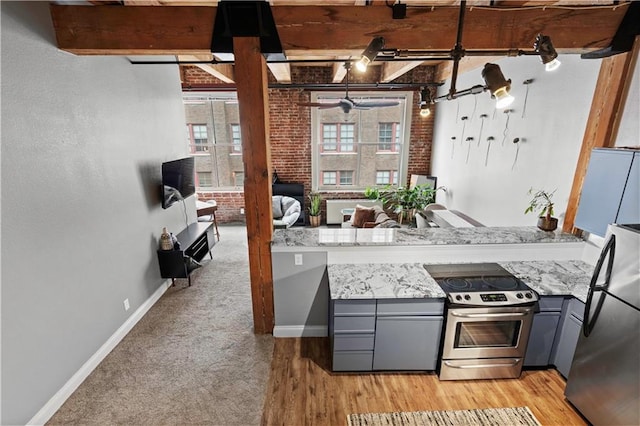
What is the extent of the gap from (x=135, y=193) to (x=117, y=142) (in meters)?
0.57

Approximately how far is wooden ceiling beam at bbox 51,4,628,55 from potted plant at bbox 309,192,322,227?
4530 millimetres

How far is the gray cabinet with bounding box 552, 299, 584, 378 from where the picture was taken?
2.35 metres

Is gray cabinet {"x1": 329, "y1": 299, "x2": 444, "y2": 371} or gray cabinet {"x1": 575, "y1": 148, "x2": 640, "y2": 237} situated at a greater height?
gray cabinet {"x1": 575, "y1": 148, "x2": 640, "y2": 237}

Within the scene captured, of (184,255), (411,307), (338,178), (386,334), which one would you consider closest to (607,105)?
(411,307)

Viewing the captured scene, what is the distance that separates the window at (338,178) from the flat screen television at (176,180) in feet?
11.6

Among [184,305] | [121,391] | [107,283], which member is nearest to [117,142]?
[107,283]

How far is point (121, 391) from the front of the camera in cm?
246

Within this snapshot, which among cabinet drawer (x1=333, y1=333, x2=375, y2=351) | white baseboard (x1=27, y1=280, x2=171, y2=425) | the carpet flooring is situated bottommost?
the carpet flooring

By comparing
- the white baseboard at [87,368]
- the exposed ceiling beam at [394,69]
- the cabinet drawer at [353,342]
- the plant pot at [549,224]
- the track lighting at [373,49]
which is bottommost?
the white baseboard at [87,368]

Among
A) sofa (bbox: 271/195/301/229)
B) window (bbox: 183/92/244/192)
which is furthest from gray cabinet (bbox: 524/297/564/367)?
window (bbox: 183/92/244/192)

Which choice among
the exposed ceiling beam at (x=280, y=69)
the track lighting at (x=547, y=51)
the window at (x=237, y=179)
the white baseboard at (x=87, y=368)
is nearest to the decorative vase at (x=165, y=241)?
the white baseboard at (x=87, y=368)

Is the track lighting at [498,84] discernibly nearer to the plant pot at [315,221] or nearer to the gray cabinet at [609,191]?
the gray cabinet at [609,191]

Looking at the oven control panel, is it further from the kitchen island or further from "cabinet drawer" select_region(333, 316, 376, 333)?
"cabinet drawer" select_region(333, 316, 376, 333)

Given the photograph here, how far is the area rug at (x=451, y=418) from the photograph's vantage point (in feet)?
7.16
